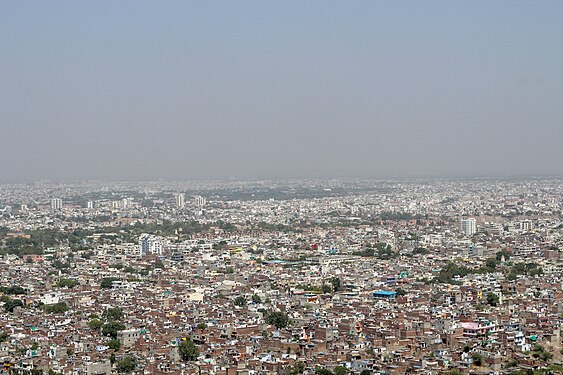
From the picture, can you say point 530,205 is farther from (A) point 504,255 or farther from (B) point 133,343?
(B) point 133,343

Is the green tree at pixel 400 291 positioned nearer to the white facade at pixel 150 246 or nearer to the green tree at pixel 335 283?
the green tree at pixel 335 283

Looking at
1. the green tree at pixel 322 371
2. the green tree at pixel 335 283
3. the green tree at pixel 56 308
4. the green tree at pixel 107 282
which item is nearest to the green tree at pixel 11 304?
the green tree at pixel 56 308

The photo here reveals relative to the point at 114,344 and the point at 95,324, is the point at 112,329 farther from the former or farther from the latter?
the point at 114,344

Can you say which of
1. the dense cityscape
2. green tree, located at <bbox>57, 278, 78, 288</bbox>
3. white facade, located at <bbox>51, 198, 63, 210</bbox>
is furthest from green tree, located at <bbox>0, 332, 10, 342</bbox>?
white facade, located at <bbox>51, 198, 63, 210</bbox>

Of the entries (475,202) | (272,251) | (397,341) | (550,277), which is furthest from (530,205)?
(397,341)

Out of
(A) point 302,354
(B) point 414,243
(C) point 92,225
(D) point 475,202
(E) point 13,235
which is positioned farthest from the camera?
(D) point 475,202

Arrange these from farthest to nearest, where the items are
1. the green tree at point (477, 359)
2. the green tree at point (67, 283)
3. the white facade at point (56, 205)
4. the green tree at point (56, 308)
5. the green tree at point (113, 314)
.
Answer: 1. the white facade at point (56, 205)
2. the green tree at point (67, 283)
3. the green tree at point (56, 308)
4. the green tree at point (113, 314)
5. the green tree at point (477, 359)

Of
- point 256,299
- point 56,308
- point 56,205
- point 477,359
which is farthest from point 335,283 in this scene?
point 56,205
